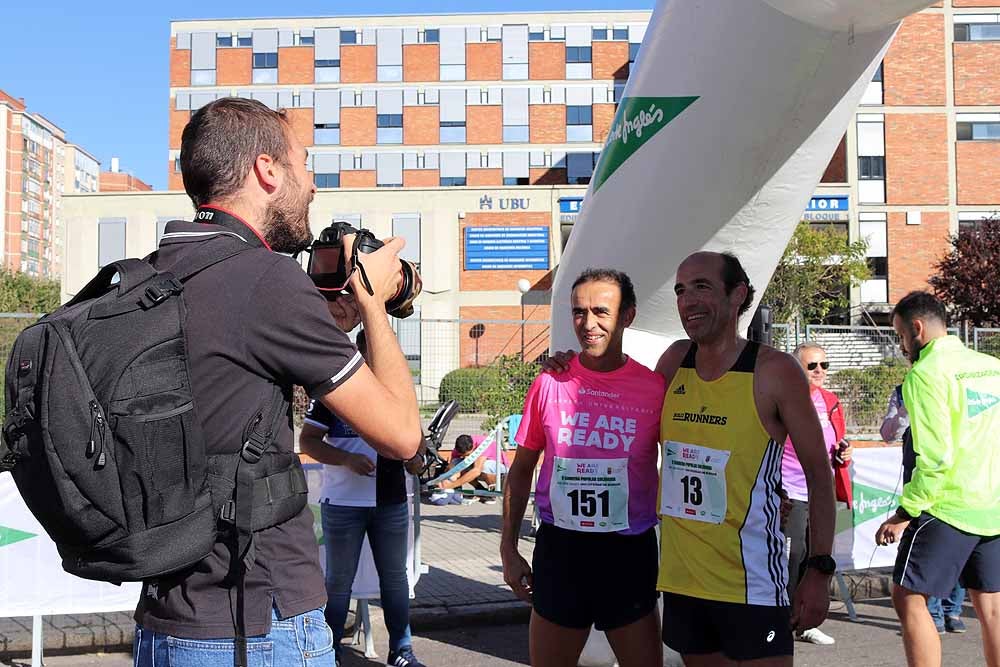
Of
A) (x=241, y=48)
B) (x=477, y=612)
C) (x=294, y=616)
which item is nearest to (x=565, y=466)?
(x=294, y=616)

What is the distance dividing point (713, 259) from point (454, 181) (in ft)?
159

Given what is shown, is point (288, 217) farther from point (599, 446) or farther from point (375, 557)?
point (375, 557)

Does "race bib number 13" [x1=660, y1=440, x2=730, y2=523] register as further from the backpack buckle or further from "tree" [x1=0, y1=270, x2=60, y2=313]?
"tree" [x1=0, y1=270, x2=60, y2=313]

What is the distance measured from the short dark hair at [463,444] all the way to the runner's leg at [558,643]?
28.5 ft

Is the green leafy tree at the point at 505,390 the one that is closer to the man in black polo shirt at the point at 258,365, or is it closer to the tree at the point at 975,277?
the man in black polo shirt at the point at 258,365

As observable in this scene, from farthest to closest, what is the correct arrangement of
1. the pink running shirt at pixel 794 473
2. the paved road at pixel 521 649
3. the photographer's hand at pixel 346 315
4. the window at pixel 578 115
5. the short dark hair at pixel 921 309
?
the window at pixel 578 115 → the pink running shirt at pixel 794 473 → the paved road at pixel 521 649 → the short dark hair at pixel 921 309 → the photographer's hand at pixel 346 315

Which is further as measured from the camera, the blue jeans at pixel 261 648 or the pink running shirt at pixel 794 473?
the pink running shirt at pixel 794 473

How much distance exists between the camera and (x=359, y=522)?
5246 millimetres

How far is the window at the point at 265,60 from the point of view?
51.2 metres

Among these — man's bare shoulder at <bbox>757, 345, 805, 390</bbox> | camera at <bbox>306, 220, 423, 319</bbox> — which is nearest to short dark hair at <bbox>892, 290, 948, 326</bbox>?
man's bare shoulder at <bbox>757, 345, 805, 390</bbox>

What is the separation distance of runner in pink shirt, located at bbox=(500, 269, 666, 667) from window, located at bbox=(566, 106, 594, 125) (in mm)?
48377

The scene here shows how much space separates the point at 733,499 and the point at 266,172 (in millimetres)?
2108

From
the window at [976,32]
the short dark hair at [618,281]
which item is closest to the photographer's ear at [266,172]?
the short dark hair at [618,281]

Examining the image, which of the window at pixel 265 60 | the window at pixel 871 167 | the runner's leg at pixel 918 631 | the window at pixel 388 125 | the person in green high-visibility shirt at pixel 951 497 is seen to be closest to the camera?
the runner's leg at pixel 918 631
